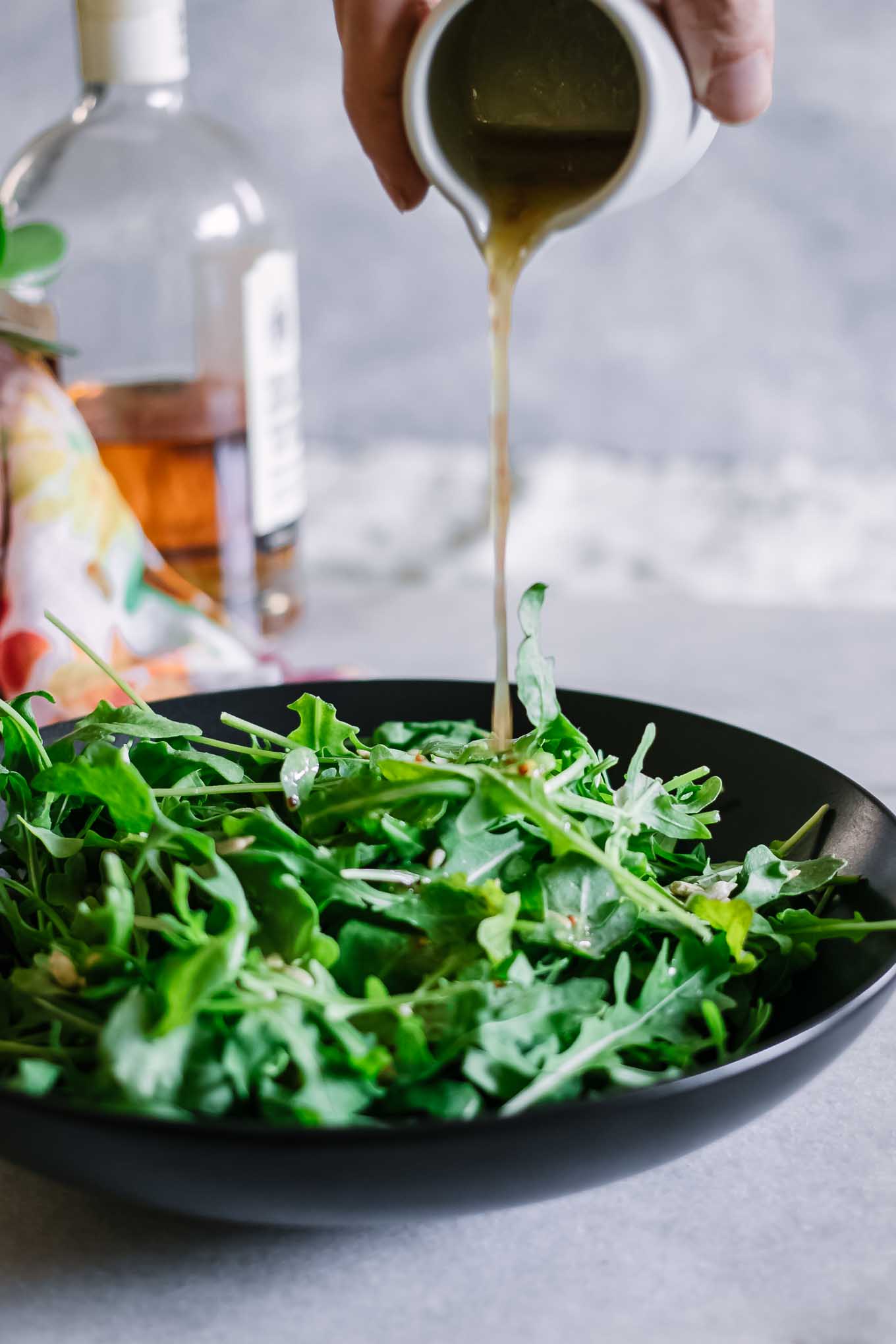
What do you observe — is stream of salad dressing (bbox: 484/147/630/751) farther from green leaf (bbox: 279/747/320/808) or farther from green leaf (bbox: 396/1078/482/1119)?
green leaf (bbox: 396/1078/482/1119)

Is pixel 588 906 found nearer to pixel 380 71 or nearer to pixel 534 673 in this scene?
pixel 534 673

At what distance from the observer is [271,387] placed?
1.52 metres

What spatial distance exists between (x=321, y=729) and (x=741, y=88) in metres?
0.42

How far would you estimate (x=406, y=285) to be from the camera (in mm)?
2004

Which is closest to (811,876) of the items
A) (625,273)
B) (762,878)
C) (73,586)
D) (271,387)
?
(762,878)

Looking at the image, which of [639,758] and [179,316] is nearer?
[639,758]

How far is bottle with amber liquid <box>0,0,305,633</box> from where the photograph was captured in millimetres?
1495

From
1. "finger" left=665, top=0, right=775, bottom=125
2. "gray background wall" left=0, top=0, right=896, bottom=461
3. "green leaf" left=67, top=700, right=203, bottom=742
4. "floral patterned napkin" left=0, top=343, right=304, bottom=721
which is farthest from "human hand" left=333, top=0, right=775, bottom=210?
"gray background wall" left=0, top=0, right=896, bottom=461

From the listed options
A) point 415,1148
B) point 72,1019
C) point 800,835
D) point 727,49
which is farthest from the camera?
point 800,835

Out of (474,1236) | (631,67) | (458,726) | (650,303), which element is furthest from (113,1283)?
(650,303)

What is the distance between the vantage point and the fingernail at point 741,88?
77cm

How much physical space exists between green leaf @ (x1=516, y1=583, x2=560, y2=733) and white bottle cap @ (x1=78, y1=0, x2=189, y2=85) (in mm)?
796

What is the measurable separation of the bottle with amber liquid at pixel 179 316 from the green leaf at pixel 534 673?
72 cm

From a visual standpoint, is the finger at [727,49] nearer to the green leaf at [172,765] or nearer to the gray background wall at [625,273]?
the green leaf at [172,765]
